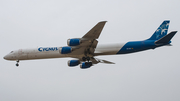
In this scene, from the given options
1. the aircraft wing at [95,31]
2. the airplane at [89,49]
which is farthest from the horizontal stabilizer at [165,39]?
the aircraft wing at [95,31]

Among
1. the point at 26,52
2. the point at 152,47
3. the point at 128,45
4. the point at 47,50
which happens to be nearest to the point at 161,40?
the point at 152,47

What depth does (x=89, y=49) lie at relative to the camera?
79.8 ft

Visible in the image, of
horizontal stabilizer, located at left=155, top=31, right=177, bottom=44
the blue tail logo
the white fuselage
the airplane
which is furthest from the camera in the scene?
the blue tail logo

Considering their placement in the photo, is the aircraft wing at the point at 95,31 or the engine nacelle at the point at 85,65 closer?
the aircraft wing at the point at 95,31

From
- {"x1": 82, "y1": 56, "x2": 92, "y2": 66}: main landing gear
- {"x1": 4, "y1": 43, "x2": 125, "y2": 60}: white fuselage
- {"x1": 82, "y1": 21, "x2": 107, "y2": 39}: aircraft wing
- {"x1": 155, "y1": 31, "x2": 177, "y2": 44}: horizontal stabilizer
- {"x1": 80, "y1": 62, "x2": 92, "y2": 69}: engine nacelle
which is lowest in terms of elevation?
{"x1": 80, "y1": 62, "x2": 92, "y2": 69}: engine nacelle

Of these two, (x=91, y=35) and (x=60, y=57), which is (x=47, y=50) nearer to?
(x=60, y=57)

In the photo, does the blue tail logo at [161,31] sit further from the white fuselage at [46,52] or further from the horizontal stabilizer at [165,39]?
the white fuselage at [46,52]

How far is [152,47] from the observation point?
24.3 m

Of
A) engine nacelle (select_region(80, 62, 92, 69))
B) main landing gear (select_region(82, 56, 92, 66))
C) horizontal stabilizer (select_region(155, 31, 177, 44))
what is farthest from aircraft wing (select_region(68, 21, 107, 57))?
horizontal stabilizer (select_region(155, 31, 177, 44))

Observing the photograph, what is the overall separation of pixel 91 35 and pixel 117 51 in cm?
487

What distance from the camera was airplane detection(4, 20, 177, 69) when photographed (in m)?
21.8

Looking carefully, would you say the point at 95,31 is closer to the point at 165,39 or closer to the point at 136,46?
the point at 136,46

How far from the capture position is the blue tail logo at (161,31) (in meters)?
25.3

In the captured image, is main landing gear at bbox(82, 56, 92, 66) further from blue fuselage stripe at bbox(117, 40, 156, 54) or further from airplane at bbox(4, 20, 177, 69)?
blue fuselage stripe at bbox(117, 40, 156, 54)
